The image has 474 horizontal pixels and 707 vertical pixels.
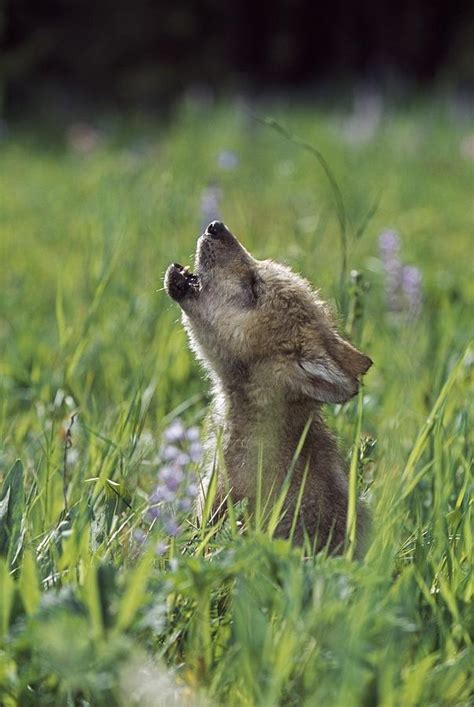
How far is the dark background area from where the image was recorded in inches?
575

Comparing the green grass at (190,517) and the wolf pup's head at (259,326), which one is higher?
the wolf pup's head at (259,326)

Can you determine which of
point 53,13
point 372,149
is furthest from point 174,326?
point 53,13

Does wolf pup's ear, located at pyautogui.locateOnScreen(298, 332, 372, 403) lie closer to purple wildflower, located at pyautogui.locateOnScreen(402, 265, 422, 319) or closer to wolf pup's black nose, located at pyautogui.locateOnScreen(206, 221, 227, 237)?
wolf pup's black nose, located at pyautogui.locateOnScreen(206, 221, 227, 237)

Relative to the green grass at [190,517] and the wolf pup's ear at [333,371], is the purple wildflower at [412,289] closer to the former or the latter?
the green grass at [190,517]

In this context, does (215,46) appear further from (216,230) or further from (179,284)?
(179,284)

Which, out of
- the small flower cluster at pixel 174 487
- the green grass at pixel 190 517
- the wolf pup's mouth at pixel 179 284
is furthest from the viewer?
the wolf pup's mouth at pixel 179 284

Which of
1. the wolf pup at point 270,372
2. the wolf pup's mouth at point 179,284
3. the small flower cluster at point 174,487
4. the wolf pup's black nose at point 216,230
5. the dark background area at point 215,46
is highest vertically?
the dark background area at point 215,46

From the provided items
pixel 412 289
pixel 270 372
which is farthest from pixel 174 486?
pixel 412 289

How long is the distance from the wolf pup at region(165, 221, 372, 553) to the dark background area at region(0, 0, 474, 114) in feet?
33.6

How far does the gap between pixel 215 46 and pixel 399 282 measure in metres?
12.4

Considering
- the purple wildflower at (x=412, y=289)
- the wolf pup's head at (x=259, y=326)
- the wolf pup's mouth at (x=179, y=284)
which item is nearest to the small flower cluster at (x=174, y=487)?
the wolf pup's head at (x=259, y=326)

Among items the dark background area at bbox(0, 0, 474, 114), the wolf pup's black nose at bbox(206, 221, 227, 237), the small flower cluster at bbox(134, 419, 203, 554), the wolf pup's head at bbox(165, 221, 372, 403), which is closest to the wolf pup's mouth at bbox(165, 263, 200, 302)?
the wolf pup's head at bbox(165, 221, 372, 403)

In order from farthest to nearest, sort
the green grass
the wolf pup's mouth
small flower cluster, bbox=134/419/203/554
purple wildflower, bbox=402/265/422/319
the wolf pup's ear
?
1. purple wildflower, bbox=402/265/422/319
2. the wolf pup's mouth
3. the wolf pup's ear
4. small flower cluster, bbox=134/419/203/554
5. the green grass

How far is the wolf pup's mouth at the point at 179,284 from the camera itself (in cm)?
313
